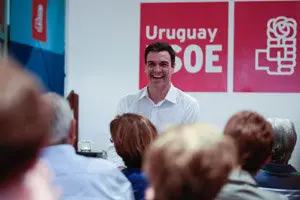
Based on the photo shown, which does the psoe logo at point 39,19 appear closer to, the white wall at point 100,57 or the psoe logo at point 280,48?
the white wall at point 100,57

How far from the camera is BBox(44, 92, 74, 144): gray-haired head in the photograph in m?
1.81

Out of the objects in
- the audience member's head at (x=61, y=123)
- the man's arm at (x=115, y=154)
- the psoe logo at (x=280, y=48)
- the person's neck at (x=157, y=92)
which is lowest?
the man's arm at (x=115, y=154)

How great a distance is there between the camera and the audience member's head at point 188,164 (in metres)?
1.07

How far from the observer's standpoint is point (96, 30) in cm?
488

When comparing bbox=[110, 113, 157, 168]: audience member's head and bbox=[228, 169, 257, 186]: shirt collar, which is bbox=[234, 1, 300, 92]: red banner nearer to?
bbox=[110, 113, 157, 168]: audience member's head

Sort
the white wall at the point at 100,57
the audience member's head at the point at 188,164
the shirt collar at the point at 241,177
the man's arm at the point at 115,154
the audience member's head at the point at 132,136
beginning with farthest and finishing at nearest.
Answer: the white wall at the point at 100,57 → the man's arm at the point at 115,154 → the audience member's head at the point at 132,136 → the shirt collar at the point at 241,177 → the audience member's head at the point at 188,164

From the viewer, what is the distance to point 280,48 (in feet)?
15.2

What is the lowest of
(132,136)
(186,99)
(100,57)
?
(132,136)

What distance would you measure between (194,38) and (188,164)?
12.3ft

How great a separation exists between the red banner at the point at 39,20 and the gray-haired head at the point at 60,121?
2426mm

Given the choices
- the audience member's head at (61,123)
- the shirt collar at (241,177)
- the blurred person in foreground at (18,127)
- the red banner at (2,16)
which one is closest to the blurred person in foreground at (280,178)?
the shirt collar at (241,177)

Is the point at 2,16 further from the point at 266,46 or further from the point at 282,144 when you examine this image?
the point at 266,46

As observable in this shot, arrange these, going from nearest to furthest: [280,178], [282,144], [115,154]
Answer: [280,178], [282,144], [115,154]

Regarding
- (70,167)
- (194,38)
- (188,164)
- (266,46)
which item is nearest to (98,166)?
(70,167)
